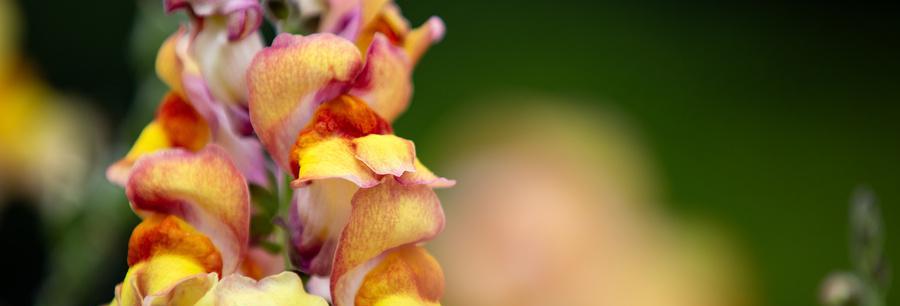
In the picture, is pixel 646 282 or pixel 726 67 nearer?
pixel 646 282

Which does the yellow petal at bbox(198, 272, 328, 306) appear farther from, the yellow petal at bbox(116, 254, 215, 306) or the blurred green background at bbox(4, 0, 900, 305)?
the blurred green background at bbox(4, 0, 900, 305)

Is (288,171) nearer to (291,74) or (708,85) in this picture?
(291,74)

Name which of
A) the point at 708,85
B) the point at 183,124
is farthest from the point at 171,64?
the point at 708,85

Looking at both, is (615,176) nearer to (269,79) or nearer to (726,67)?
(269,79)

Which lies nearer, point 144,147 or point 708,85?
point 144,147

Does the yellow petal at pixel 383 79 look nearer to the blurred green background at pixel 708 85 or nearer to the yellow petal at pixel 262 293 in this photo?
the yellow petal at pixel 262 293

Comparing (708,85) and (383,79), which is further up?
(383,79)

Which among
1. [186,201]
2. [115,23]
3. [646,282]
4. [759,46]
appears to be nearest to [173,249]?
[186,201]
